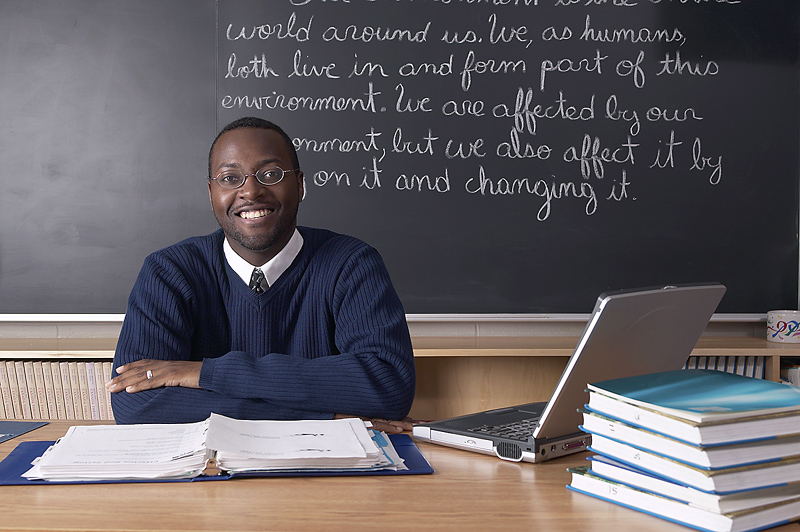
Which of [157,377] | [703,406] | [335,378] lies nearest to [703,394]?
[703,406]

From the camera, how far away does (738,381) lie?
0.98m

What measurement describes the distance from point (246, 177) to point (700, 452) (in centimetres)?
123

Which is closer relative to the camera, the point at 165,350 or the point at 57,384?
the point at 165,350

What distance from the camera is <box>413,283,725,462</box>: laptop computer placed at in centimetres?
98

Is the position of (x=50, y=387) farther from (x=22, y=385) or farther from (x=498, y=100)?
(x=498, y=100)

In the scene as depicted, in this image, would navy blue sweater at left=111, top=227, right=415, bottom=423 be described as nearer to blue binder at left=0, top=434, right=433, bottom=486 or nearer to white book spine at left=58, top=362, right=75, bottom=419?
blue binder at left=0, top=434, right=433, bottom=486

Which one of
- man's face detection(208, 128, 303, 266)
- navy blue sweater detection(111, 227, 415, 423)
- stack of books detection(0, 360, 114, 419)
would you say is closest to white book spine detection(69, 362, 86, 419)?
stack of books detection(0, 360, 114, 419)

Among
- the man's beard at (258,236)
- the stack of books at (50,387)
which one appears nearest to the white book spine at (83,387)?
the stack of books at (50,387)

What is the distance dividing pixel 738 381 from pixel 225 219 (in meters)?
1.22

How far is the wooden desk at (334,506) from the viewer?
84cm

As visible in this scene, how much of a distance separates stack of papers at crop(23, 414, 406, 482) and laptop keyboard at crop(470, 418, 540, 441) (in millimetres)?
162

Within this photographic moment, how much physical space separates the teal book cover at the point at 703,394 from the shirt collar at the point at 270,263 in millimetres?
1008

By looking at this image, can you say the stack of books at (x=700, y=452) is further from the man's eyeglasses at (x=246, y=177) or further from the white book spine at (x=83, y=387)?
the white book spine at (x=83, y=387)

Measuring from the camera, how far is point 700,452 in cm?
82
